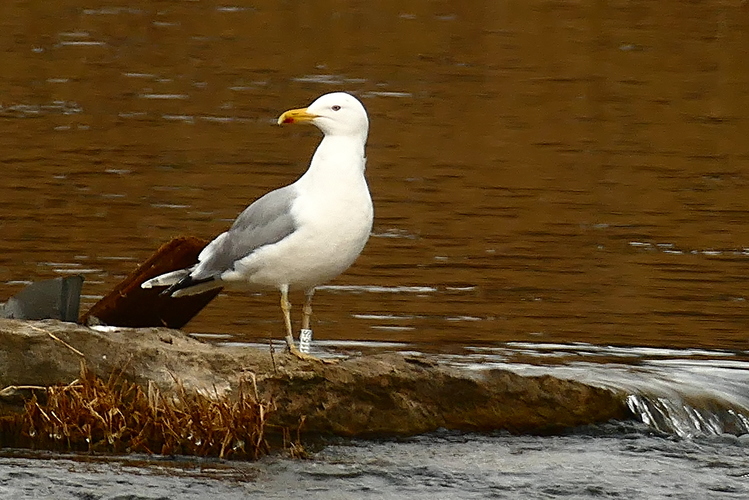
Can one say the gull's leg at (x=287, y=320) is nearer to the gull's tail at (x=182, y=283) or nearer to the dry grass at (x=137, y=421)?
A: the gull's tail at (x=182, y=283)

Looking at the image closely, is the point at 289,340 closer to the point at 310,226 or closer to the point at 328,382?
the point at 328,382

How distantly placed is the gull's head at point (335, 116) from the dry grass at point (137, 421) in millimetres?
1569

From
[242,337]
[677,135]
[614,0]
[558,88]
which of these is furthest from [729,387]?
[614,0]

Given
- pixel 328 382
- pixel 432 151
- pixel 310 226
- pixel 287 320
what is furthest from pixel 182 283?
pixel 432 151

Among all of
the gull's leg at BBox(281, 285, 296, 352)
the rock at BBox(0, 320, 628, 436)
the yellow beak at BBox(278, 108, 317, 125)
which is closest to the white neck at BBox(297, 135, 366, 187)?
the yellow beak at BBox(278, 108, 317, 125)

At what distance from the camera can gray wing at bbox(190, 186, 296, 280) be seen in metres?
8.27

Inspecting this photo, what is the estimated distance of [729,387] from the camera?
9.72 m

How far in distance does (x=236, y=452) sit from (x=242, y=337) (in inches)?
133

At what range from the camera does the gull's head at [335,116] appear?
8445mm

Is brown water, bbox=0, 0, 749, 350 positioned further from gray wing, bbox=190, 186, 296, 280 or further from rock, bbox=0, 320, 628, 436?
rock, bbox=0, 320, 628, 436

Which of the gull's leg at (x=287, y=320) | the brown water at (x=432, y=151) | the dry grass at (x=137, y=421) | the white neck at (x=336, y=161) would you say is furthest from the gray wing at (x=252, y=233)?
the brown water at (x=432, y=151)

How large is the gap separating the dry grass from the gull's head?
1569 mm

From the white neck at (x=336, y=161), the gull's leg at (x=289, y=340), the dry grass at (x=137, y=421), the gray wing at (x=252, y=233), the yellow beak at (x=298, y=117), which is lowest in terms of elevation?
the dry grass at (x=137, y=421)

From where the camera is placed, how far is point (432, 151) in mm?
18500
